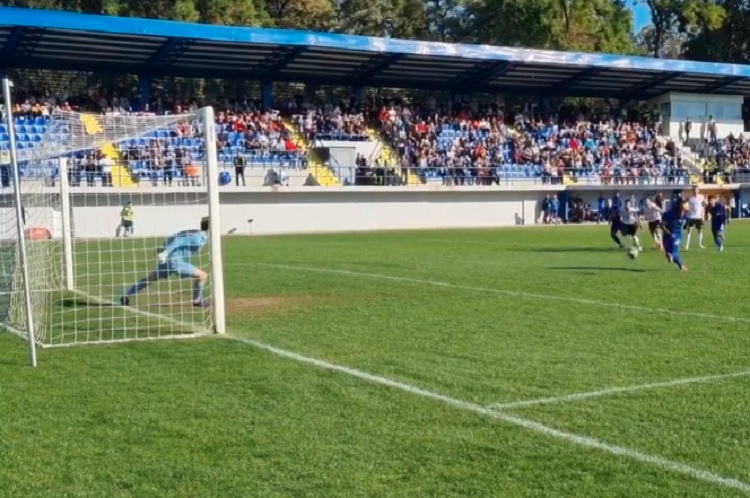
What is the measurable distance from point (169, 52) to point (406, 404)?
34700mm

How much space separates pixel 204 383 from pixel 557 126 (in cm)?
4554

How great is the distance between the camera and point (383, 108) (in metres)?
46.4

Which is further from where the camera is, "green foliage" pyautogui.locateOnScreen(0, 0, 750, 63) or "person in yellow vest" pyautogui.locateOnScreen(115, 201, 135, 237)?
"green foliage" pyautogui.locateOnScreen(0, 0, 750, 63)

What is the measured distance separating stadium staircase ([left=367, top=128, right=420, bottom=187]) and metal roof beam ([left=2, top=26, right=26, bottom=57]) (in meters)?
16.6

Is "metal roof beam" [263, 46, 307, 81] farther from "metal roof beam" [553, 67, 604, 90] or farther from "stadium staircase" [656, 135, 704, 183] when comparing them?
"stadium staircase" [656, 135, 704, 183]

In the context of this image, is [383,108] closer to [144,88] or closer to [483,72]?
[483,72]

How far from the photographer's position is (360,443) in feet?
19.8

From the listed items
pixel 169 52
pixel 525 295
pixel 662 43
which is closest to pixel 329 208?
pixel 169 52

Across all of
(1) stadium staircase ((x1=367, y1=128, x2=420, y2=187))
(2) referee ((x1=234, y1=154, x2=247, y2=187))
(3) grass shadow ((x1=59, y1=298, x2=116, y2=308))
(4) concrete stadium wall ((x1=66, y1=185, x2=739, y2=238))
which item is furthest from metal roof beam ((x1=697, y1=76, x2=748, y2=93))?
(3) grass shadow ((x1=59, y1=298, x2=116, y2=308))

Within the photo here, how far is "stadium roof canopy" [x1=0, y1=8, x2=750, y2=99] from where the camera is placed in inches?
1428

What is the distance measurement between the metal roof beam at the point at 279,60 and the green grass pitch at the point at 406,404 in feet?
94.9

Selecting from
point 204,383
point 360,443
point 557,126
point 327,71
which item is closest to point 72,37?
point 327,71

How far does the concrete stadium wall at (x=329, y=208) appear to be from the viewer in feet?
117

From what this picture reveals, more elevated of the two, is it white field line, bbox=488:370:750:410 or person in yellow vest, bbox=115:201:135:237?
person in yellow vest, bbox=115:201:135:237
